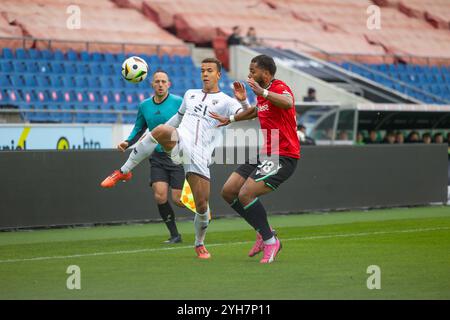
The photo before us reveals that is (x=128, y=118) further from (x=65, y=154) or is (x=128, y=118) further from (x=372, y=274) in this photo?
(x=372, y=274)

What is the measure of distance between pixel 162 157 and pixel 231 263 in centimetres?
321

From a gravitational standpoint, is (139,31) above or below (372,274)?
above

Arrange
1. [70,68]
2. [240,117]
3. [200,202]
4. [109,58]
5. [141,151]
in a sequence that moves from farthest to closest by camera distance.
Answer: [109,58] < [70,68] < [141,151] < [200,202] < [240,117]

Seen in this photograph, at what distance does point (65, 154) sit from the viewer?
16734 millimetres

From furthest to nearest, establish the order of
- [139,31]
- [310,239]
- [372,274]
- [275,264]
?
1. [139,31]
2. [310,239]
3. [275,264]
4. [372,274]

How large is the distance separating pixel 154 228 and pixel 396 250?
5.59m

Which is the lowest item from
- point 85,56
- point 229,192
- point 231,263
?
point 231,263

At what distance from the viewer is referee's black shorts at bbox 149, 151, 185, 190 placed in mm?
13820

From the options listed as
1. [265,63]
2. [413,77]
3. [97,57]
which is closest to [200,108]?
[265,63]

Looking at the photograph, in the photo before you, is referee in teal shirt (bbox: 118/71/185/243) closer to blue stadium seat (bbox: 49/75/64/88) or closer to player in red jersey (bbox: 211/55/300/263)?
player in red jersey (bbox: 211/55/300/263)

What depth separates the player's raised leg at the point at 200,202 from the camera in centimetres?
1147

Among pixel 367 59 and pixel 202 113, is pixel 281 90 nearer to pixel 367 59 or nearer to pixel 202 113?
pixel 202 113

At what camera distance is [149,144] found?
40.3 feet

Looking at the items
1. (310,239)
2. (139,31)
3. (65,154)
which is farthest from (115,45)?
(310,239)
